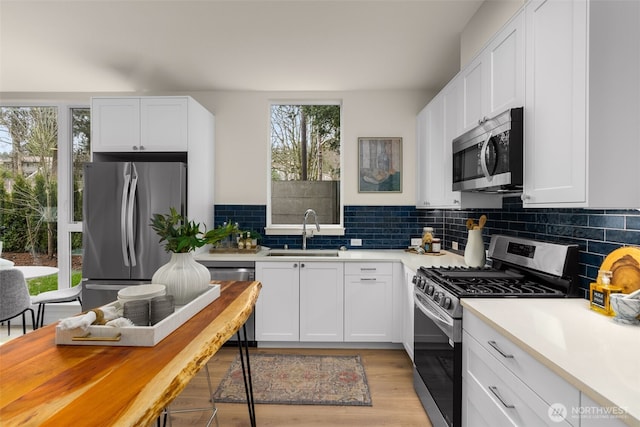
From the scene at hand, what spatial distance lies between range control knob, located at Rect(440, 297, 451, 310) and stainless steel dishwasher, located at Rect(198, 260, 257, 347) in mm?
1925

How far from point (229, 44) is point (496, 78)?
2101mm

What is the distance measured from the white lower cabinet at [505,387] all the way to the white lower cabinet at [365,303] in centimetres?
154

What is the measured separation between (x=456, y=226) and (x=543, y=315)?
6.80ft

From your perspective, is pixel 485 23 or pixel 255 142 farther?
pixel 255 142

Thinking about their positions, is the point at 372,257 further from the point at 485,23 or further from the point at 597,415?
the point at 597,415

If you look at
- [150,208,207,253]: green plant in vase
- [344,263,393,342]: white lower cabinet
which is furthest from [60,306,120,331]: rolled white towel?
[344,263,393,342]: white lower cabinet

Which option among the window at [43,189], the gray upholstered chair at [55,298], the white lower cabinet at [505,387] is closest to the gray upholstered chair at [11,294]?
the gray upholstered chair at [55,298]

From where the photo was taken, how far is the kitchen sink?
3.54 m

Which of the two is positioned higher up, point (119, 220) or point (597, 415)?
point (119, 220)

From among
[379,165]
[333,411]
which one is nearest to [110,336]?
[333,411]

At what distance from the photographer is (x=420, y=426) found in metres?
2.10

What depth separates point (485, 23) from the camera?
227 centimetres

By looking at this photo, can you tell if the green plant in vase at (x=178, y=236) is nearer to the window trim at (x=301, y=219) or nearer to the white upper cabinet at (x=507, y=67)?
the white upper cabinet at (x=507, y=67)

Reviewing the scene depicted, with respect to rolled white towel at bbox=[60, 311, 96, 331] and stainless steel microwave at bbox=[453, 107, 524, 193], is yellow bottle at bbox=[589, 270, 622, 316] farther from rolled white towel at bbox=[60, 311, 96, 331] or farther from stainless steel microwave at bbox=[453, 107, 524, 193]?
rolled white towel at bbox=[60, 311, 96, 331]
